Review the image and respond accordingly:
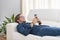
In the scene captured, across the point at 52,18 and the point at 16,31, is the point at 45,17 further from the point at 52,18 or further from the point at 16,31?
the point at 16,31

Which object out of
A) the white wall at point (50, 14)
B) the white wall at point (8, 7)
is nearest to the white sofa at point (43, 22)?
the white wall at point (50, 14)

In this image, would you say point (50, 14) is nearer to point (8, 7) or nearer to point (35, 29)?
point (35, 29)

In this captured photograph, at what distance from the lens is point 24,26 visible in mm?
2625

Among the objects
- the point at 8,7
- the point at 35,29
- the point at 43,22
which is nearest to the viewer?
the point at 35,29

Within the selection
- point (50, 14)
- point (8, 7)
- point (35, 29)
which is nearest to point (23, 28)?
point (35, 29)

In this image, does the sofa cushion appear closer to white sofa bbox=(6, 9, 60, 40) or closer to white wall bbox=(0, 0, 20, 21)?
white sofa bbox=(6, 9, 60, 40)

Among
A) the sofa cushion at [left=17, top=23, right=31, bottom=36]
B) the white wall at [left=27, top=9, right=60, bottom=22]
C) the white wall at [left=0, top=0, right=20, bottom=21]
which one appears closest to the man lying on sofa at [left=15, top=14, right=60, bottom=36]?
the sofa cushion at [left=17, top=23, right=31, bottom=36]

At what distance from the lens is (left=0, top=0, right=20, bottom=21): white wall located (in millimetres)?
4645

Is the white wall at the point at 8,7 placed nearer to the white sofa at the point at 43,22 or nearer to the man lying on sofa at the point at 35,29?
the white sofa at the point at 43,22

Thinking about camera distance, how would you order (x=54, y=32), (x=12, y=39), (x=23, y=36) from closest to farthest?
(x=54, y=32) < (x=23, y=36) < (x=12, y=39)

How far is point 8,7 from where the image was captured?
4688 mm

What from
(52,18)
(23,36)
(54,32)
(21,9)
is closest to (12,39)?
(23,36)

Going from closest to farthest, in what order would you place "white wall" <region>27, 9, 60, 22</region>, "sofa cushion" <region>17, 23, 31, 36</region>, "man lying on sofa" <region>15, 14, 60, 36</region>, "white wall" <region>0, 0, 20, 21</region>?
1. "man lying on sofa" <region>15, 14, 60, 36</region>
2. "sofa cushion" <region>17, 23, 31, 36</region>
3. "white wall" <region>27, 9, 60, 22</region>
4. "white wall" <region>0, 0, 20, 21</region>

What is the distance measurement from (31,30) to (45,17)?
29.6 inches
